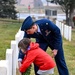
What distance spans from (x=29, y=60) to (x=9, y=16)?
44661 mm

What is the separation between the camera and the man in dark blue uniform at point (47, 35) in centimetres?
606

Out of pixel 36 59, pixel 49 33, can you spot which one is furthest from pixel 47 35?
pixel 36 59

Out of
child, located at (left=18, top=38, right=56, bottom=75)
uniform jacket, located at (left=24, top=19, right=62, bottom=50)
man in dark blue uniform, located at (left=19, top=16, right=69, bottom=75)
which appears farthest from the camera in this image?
uniform jacket, located at (left=24, top=19, right=62, bottom=50)

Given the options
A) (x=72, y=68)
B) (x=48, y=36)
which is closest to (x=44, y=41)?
(x=48, y=36)

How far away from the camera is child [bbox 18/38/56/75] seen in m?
5.61

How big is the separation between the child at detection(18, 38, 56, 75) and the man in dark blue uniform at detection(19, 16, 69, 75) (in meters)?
0.38

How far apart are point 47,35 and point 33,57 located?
3.59ft

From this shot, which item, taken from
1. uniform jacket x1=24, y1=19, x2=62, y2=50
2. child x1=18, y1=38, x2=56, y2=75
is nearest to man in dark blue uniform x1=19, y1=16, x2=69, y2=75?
uniform jacket x1=24, y1=19, x2=62, y2=50

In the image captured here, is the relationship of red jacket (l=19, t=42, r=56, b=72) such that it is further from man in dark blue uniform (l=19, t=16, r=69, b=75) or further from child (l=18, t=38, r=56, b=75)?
man in dark blue uniform (l=19, t=16, r=69, b=75)

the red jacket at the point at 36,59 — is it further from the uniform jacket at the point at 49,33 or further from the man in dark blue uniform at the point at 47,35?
the uniform jacket at the point at 49,33

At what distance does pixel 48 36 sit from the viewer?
22.1 feet

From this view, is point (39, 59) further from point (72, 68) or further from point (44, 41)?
point (72, 68)

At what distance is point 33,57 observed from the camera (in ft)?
18.7

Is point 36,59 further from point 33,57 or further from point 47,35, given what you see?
point 47,35
